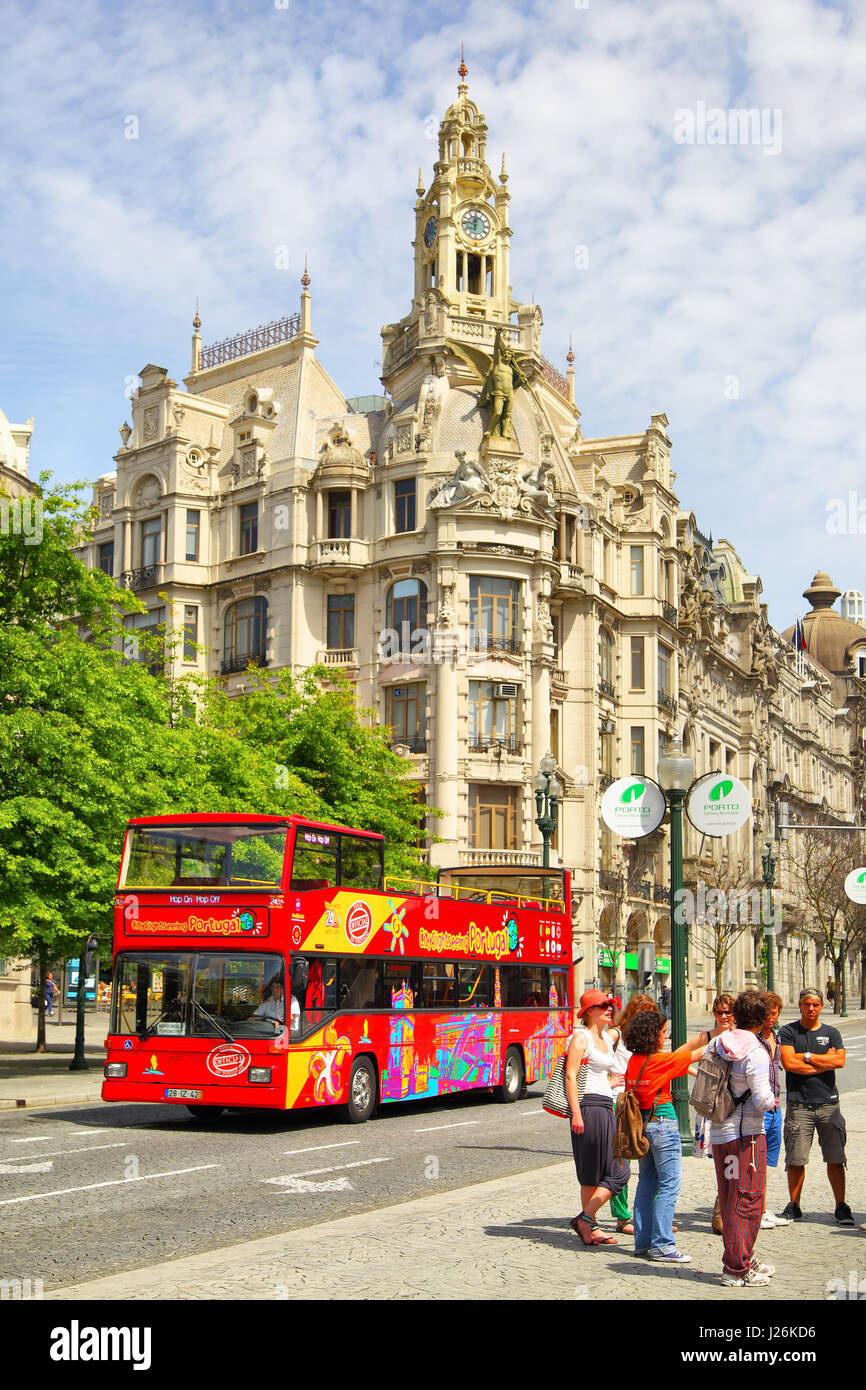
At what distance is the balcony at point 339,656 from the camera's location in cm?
5300

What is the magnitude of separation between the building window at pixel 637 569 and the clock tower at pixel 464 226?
11644mm

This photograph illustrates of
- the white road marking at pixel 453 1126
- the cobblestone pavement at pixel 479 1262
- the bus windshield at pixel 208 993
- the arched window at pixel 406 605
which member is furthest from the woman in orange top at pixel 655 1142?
the arched window at pixel 406 605

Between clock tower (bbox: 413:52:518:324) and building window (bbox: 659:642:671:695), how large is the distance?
628 inches

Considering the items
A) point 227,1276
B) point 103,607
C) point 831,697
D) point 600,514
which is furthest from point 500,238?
point 831,697

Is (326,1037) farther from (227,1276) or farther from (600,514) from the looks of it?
(600,514)

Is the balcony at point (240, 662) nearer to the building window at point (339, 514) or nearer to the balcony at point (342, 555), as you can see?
the balcony at point (342, 555)

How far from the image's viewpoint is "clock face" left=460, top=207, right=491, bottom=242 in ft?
183

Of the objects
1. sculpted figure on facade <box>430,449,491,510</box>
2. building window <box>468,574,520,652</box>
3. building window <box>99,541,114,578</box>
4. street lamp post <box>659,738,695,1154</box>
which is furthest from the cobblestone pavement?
building window <box>99,541,114,578</box>

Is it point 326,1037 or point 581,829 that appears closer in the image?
point 326,1037

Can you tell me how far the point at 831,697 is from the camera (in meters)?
111

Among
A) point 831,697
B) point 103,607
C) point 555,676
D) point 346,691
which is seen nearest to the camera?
point 103,607

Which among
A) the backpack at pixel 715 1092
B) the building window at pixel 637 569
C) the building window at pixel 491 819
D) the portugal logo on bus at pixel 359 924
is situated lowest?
the backpack at pixel 715 1092

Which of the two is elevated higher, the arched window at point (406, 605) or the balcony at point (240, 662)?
the arched window at point (406, 605)

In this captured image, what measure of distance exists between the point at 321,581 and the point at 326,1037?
3567 centimetres
